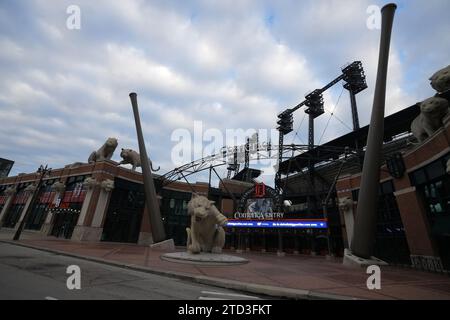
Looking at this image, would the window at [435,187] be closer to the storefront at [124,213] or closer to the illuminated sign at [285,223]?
the illuminated sign at [285,223]

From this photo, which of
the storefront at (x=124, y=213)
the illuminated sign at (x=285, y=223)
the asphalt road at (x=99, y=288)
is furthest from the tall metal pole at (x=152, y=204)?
the asphalt road at (x=99, y=288)

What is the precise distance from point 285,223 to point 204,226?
16321mm

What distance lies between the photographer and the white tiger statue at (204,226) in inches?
537

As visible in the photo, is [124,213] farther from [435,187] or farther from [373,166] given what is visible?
[435,187]

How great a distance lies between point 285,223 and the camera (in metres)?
28.1

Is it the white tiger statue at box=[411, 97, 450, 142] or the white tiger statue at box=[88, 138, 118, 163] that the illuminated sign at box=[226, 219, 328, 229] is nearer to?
the white tiger statue at box=[411, 97, 450, 142]

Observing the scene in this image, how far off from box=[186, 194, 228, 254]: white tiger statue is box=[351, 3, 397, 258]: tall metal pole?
8.38m

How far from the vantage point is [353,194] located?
24.2 metres

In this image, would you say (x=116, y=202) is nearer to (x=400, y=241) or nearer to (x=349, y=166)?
(x=400, y=241)

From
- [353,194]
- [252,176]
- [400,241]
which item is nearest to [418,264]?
[400,241]

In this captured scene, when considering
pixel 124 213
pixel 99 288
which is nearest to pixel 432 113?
pixel 99 288

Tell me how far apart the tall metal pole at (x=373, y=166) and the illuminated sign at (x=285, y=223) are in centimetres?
1109
